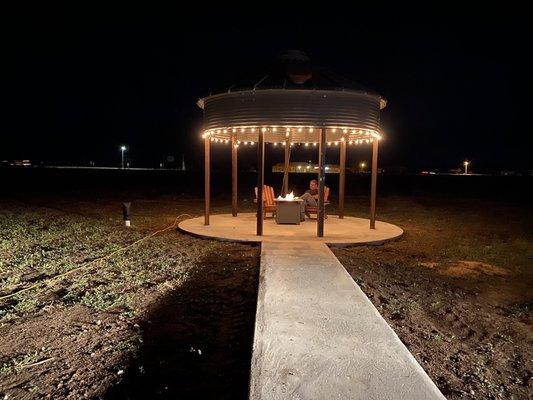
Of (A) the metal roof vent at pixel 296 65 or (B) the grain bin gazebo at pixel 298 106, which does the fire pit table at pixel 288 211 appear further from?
(A) the metal roof vent at pixel 296 65

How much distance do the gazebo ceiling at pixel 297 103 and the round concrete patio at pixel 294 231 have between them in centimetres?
270

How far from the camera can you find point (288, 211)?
12.0 meters

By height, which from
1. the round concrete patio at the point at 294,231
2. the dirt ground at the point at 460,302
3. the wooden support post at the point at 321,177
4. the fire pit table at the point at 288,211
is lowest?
the dirt ground at the point at 460,302

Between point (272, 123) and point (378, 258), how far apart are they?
4.02 m

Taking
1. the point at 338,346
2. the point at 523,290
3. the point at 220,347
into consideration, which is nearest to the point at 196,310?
the point at 220,347

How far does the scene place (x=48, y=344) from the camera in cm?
429

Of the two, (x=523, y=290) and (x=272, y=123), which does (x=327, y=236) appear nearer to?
(x=272, y=123)

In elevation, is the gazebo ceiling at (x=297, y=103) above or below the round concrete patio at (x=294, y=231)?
above

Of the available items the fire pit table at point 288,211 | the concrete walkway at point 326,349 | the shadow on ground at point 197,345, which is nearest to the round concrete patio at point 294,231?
the fire pit table at point 288,211

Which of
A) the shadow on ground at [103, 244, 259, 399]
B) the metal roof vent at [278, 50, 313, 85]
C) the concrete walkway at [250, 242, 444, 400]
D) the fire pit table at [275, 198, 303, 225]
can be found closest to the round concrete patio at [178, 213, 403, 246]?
the fire pit table at [275, 198, 303, 225]

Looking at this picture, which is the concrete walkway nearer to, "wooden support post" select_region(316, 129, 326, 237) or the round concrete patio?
the round concrete patio

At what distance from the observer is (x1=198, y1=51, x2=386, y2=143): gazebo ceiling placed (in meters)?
9.87

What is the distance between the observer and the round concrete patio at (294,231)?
9.87 m

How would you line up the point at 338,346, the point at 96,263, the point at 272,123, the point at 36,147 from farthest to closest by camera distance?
1. the point at 36,147
2. the point at 272,123
3. the point at 96,263
4. the point at 338,346
